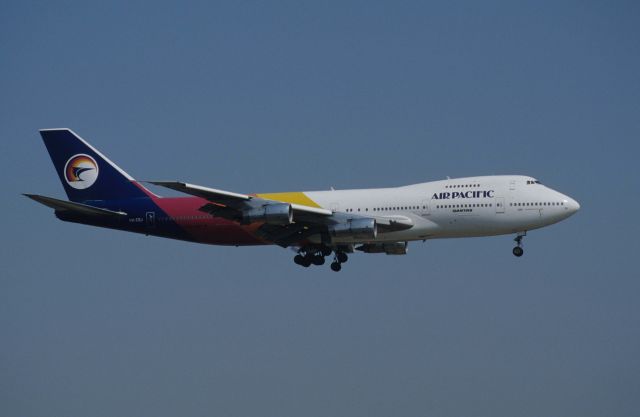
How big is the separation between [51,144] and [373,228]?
25.7 m

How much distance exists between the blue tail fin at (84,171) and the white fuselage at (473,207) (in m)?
16.8

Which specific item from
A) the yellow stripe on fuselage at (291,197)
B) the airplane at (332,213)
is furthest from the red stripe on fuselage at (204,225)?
the yellow stripe on fuselage at (291,197)

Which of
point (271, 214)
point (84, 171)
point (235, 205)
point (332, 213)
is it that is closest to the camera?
point (271, 214)

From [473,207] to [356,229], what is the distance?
745 cm

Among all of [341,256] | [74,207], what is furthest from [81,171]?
[341,256]

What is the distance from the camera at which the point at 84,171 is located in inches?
2926

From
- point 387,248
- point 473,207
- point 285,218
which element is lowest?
point 387,248

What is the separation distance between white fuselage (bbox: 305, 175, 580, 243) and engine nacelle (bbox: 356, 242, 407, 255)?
504 cm

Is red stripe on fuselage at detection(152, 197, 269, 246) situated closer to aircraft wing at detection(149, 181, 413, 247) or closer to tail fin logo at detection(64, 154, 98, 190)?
aircraft wing at detection(149, 181, 413, 247)

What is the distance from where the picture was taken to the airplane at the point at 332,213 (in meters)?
64.9

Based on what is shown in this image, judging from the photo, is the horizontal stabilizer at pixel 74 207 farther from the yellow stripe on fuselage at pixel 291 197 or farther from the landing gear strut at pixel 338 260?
the landing gear strut at pixel 338 260

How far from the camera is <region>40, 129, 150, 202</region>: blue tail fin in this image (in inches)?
2869

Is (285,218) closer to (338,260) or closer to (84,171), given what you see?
(338,260)

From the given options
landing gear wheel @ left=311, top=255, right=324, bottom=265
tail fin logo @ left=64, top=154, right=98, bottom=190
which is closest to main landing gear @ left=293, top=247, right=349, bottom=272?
landing gear wheel @ left=311, top=255, right=324, bottom=265
